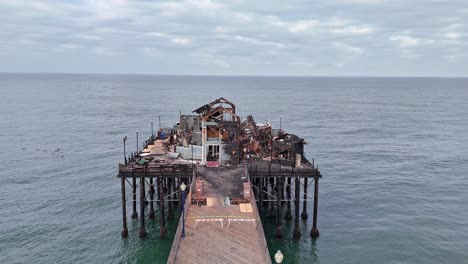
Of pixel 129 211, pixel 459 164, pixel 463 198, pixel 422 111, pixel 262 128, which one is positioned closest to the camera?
pixel 129 211

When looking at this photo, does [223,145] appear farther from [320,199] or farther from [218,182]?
[320,199]

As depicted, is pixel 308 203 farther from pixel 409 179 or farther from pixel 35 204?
pixel 35 204

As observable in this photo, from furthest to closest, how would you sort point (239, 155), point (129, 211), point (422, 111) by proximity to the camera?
point (422, 111) → point (129, 211) → point (239, 155)

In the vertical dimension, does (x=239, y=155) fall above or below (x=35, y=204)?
above

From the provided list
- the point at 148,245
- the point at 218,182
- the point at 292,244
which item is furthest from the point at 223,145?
the point at 148,245

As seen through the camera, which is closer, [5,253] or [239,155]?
[5,253]

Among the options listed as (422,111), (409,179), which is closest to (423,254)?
(409,179)

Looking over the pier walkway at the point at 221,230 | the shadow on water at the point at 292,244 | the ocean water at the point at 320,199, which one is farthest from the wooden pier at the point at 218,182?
the ocean water at the point at 320,199

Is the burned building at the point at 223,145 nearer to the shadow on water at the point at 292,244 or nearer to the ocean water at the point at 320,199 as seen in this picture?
the shadow on water at the point at 292,244

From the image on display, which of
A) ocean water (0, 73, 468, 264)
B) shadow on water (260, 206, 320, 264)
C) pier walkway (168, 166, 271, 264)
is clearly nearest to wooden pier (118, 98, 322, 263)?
pier walkway (168, 166, 271, 264)
